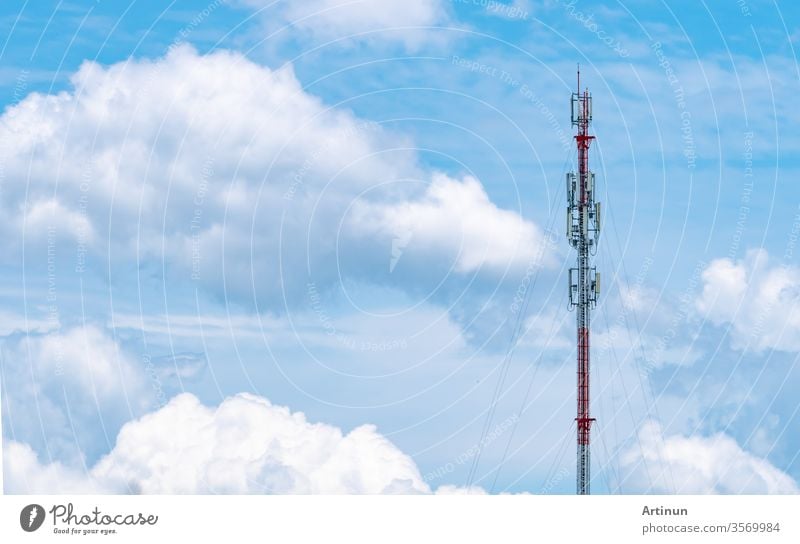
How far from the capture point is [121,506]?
66.9m

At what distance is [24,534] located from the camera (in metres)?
66.4

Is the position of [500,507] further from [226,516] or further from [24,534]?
[24,534]

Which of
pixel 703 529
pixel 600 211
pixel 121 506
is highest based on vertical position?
pixel 600 211

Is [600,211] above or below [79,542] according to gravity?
above

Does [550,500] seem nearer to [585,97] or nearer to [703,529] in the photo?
[703,529]

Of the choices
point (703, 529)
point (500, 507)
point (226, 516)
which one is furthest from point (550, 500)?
point (226, 516)

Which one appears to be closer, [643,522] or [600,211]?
[643,522]

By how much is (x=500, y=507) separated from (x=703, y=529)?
8.08 meters

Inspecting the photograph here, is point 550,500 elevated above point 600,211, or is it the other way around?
point 600,211

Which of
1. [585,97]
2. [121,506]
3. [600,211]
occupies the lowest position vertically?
[121,506]

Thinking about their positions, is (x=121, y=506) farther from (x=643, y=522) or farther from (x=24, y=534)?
(x=643, y=522)

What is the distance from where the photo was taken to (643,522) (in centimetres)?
6769

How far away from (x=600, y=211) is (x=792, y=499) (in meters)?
15.9

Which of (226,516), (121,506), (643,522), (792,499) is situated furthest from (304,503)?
(792,499)
